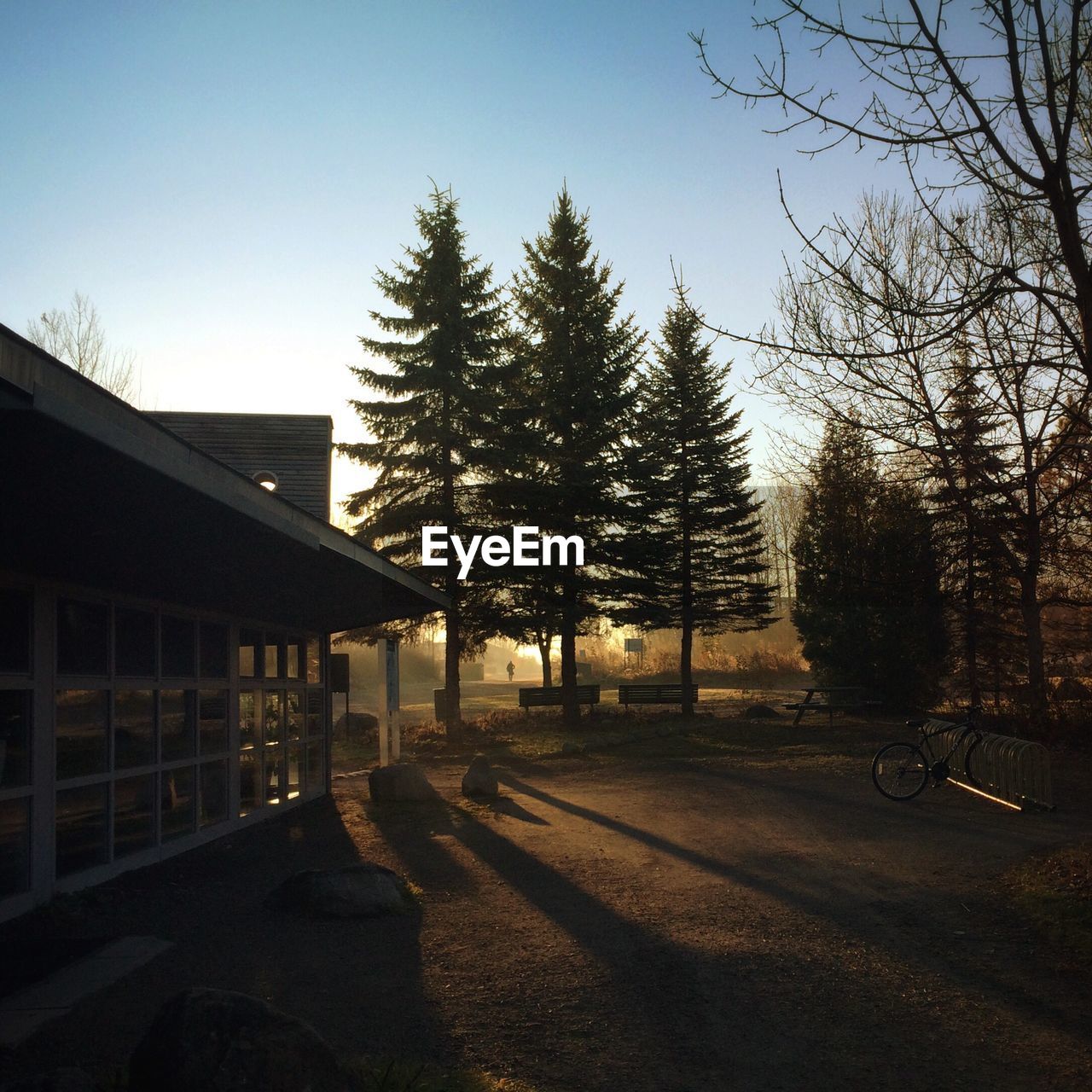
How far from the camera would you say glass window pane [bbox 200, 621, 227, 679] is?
12680 mm

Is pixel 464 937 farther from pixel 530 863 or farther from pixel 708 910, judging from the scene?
pixel 530 863

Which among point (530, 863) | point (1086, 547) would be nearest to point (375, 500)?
point (1086, 547)

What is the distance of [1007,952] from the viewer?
7000 millimetres

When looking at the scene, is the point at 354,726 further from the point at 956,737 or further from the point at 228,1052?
the point at 228,1052

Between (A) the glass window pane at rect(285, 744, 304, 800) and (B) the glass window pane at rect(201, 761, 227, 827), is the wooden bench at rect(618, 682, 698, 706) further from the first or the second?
(B) the glass window pane at rect(201, 761, 227, 827)

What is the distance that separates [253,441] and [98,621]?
35.0ft

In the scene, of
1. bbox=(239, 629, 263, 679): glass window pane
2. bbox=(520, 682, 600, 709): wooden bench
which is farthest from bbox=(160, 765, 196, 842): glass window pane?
bbox=(520, 682, 600, 709): wooden bench

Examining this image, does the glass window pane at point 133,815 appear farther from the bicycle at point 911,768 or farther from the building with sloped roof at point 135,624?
the bicycle at point 911,768

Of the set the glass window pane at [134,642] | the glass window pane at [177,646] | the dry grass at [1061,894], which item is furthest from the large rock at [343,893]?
the dry grass at [1061,894]

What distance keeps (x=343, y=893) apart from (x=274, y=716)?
7460mm

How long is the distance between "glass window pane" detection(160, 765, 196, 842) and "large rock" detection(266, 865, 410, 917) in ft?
9.88

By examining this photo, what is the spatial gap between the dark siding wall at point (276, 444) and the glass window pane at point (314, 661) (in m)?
2.35

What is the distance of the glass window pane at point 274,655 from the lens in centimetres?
1530

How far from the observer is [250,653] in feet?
47.4
